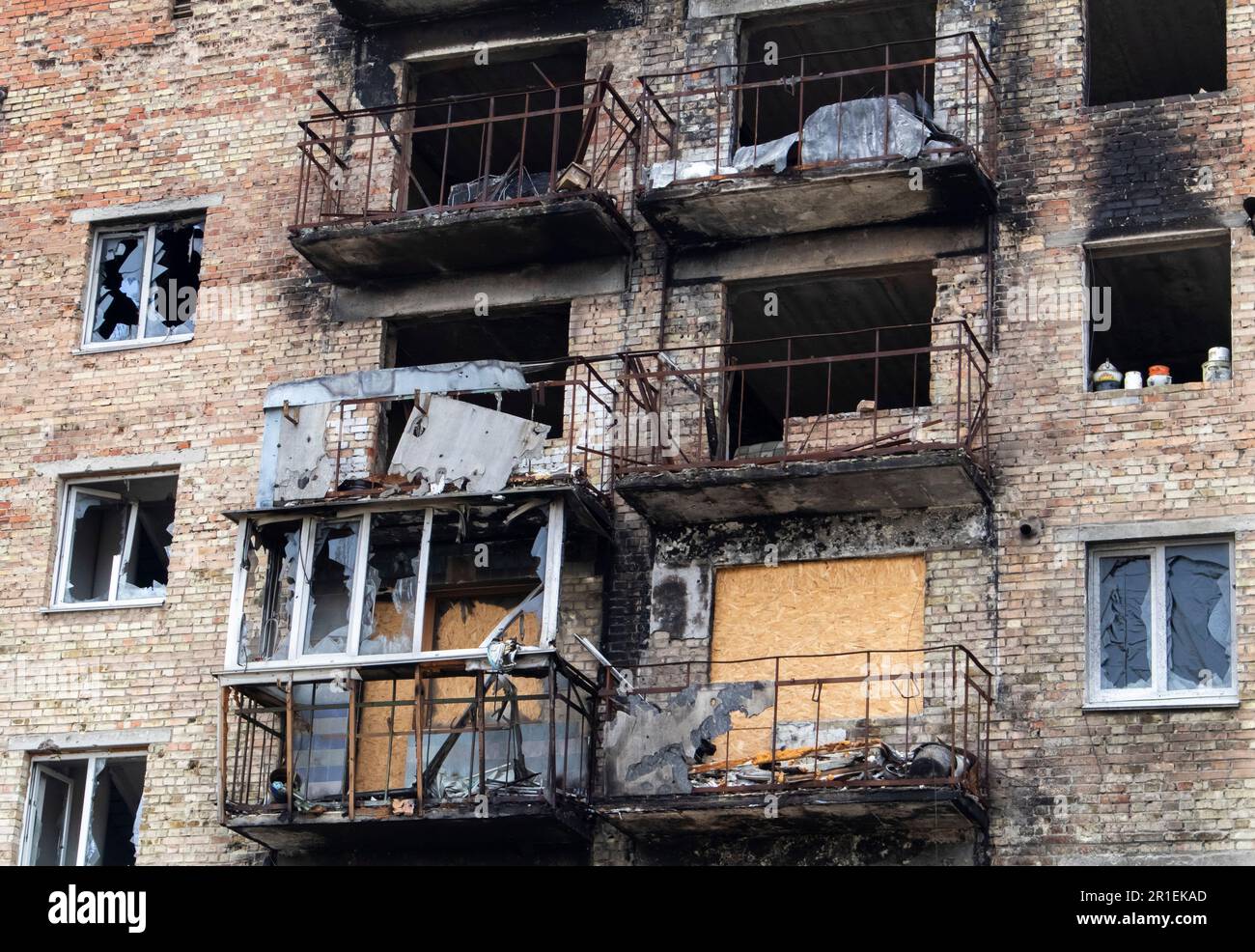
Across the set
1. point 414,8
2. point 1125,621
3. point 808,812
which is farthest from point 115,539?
point 1125,621

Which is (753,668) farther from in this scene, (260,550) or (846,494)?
(260,550)

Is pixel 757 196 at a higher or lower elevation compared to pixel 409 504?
higher

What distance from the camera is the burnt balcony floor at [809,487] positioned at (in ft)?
64.2

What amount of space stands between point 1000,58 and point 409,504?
19.6 ft

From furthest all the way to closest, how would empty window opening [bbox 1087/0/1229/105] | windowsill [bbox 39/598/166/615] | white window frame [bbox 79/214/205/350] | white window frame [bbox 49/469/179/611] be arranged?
white window frame [bbox 79/214/205/350], empty window opening [bbox 1087/0/1229/105], white window frame [bbox 49/469/179/611], windowsill [bbox 39/598/166/615]

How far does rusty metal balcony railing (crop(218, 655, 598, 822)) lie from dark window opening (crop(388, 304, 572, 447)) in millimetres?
2927

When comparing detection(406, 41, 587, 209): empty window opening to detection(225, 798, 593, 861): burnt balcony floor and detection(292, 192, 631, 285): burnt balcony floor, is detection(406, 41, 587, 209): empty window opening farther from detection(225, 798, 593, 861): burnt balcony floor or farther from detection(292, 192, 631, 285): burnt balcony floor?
detection(225, 798, 593, 861): burnt balcony floor

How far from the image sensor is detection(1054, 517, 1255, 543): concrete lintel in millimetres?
19281

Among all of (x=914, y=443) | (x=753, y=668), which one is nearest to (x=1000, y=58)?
(x=914, y=443)

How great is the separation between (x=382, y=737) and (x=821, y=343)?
20.5ft

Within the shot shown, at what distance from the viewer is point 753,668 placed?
66.3 feet

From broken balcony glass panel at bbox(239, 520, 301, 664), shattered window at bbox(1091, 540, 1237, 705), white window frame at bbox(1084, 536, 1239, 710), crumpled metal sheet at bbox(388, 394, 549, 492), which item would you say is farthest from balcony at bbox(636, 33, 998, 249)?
broken balcony glass panel at bbox(239, 520, 301, 664)

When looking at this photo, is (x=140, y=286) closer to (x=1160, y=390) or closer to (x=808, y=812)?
(x=808, y=812)

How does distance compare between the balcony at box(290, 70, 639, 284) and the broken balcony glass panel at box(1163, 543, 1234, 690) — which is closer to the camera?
the broken balcony glass panel at box(1163, 543, 1234, 690)
